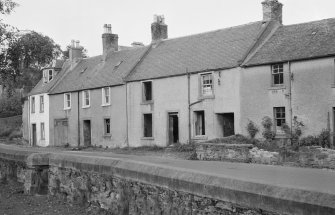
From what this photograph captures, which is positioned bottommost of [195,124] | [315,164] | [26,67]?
[315,164]

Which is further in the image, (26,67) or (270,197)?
(26,67)

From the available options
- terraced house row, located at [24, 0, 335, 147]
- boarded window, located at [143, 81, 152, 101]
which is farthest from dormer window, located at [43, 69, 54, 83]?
boarded window, located at [143, 81, 152, 101]

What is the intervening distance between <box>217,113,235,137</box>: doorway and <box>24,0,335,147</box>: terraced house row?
0.06 m

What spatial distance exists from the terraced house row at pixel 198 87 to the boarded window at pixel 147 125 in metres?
0.07

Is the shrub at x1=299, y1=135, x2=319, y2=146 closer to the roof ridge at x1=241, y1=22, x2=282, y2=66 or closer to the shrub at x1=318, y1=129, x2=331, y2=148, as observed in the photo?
the shrub at x1=318, y1=129, x2=331, y2=148

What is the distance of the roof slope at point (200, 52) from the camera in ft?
84.9

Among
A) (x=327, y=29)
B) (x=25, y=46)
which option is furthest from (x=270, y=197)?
(x=327, y=29)

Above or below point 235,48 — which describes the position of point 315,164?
below

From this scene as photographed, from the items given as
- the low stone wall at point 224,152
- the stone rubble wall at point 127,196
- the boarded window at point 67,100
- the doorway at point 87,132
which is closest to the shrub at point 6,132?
the boarded window at point 67,100

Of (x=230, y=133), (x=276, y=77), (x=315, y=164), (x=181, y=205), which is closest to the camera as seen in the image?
(x=181, y=205)

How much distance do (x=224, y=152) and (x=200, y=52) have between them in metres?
9.50

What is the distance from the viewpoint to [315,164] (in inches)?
691

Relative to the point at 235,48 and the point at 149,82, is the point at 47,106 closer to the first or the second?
the point at 149,82

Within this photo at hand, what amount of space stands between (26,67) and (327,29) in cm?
1577
